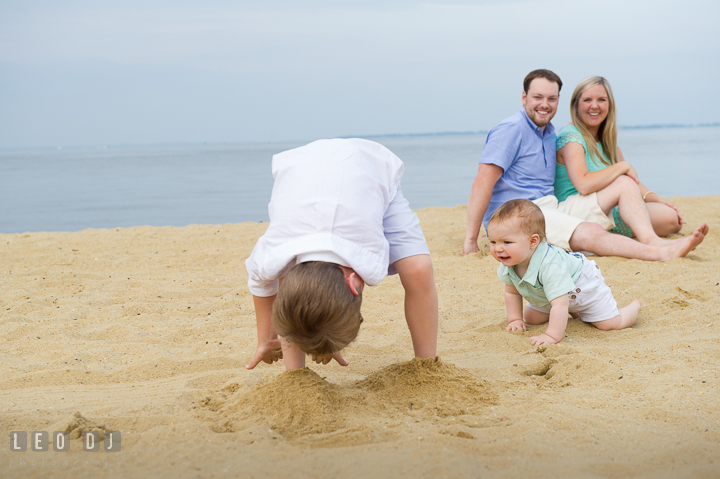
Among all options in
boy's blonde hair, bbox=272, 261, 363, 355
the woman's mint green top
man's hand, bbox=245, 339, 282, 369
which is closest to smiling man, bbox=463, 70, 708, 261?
the woman's mint green top

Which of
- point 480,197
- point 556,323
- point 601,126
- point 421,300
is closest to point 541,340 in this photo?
point 556,323

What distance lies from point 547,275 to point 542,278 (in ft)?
0.11

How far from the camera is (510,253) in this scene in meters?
3.09

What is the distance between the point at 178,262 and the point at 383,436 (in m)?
3.87

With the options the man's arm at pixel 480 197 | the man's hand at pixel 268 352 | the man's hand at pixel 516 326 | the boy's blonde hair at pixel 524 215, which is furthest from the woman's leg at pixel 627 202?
the man's hand at pixel 268 352

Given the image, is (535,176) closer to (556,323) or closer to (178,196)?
(556,323)

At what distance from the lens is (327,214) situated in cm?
208

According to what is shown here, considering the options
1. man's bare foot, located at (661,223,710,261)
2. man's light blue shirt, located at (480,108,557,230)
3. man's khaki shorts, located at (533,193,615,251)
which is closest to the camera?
man's bare foot, located at (661,223,710,261)

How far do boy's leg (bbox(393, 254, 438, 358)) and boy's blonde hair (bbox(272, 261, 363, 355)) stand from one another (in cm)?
49

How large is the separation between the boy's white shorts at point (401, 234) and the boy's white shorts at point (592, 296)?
1244mm

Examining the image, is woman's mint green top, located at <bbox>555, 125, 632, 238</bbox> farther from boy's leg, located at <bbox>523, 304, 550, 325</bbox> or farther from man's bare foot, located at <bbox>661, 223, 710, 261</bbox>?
boy's leg, located at <bbox>523, 304, 550, 325</bbox>

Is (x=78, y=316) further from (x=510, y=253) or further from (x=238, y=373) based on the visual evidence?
(x=510, y=253)

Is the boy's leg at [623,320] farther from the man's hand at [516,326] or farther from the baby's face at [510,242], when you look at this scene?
the baby's face at [510,242]

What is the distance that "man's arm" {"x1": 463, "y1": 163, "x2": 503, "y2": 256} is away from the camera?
5337mm
